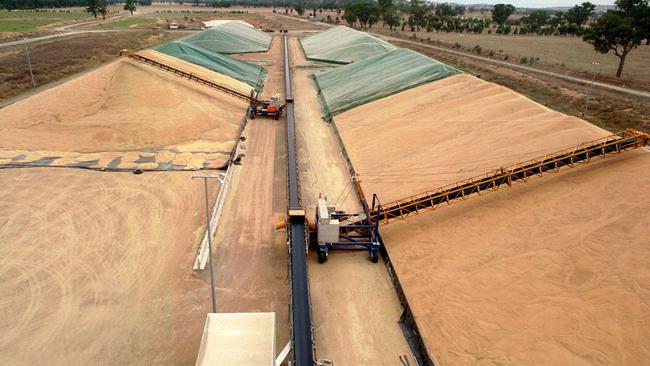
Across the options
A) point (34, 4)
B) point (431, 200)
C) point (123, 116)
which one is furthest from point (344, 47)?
point (34, 4)

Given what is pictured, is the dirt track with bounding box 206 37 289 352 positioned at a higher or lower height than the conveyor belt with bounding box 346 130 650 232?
lower

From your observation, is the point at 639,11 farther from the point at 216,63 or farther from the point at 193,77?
the point at 193,77

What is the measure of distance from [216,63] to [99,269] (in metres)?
42.6

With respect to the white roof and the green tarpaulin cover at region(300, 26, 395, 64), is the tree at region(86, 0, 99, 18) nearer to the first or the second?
the green tarpaulin cover at region(300, 26, 395, 64)

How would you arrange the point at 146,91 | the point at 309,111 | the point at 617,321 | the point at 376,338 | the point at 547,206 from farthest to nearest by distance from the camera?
the point at 309,111, the point at 146,91, the point at 547,206, the point at 376,338, the point at 617,321

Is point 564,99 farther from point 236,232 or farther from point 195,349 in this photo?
point 195,349

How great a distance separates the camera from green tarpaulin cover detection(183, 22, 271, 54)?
76.4 m

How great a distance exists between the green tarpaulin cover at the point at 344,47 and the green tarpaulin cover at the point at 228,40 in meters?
9.93

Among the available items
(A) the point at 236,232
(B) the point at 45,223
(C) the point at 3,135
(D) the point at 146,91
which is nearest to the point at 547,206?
(A) the point at 236,232

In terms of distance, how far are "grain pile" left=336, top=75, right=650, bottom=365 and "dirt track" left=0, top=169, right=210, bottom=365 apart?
10.3 meters

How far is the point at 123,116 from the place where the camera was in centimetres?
3559

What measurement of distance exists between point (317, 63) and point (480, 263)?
58402 millimetres

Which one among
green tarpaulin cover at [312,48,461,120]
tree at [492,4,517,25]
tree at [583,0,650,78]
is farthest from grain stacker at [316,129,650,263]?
tree at [492,4,517,25]

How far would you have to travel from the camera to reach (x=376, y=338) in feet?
54.7
